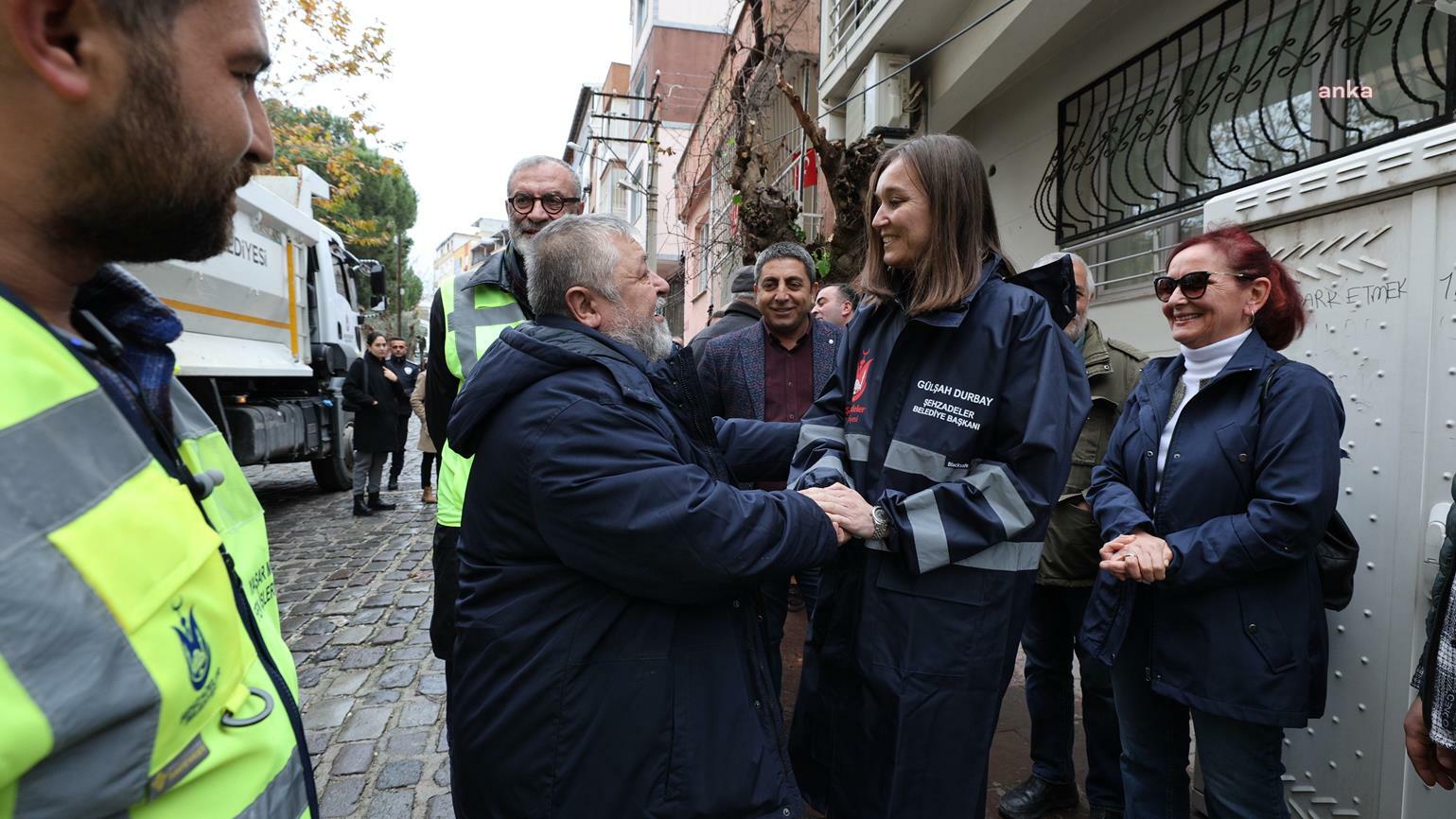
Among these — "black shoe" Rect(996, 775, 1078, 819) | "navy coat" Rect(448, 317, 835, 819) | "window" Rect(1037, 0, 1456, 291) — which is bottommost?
"black shoe" Rect(996, 775, 1078, 819)

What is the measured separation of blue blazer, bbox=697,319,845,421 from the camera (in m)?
3.56

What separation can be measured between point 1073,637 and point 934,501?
166 centimetres

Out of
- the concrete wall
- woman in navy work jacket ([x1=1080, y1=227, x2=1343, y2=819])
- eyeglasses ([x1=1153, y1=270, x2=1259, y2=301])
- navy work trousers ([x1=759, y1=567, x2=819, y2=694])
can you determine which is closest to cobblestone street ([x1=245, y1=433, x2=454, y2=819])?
navy work trousers ([x1=759, y1=567, x2=819, y2=694])

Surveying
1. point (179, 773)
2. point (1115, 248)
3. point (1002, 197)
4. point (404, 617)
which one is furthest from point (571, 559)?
point (1002, 197)

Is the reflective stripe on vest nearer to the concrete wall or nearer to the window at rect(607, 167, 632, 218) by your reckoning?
the concrete wall

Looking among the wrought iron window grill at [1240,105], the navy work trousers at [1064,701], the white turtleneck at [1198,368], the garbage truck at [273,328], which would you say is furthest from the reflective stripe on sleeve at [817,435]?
the garbage truck at [273,328]

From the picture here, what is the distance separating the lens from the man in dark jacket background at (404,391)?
918 cm

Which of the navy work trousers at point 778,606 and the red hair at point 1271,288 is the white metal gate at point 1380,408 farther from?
the navy work trousers at point 778,606

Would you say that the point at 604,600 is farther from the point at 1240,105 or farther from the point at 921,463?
the point at 1240,105

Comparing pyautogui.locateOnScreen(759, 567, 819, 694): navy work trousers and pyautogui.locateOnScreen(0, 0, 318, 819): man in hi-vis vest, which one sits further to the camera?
pyautogui.locateOnScreen(759, 567, 819, 694): navy work trousers

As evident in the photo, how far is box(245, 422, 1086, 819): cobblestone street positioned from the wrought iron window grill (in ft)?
10.7

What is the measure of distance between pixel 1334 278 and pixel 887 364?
1.61m

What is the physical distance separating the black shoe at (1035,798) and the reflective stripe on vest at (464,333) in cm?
228

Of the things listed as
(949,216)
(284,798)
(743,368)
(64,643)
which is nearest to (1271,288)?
(949,216)
